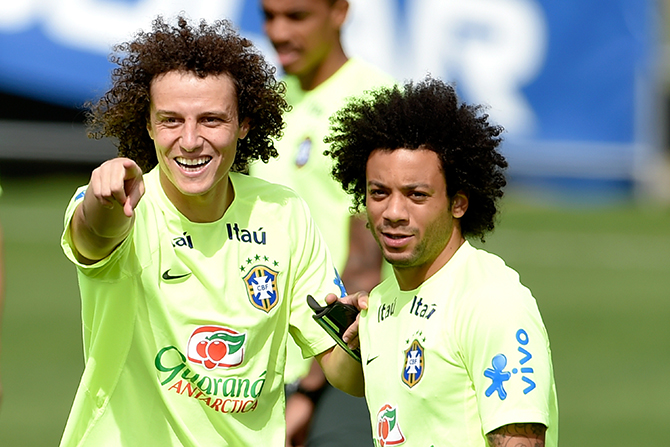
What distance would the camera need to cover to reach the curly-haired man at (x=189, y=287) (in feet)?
12.9

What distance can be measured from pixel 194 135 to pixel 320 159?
→ 5.37ft

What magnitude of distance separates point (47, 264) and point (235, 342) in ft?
36.0

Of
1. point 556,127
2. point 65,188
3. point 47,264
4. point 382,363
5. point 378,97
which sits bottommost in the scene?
point 382,363

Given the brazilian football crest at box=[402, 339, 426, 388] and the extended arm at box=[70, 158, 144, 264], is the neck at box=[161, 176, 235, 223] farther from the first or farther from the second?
the brazilian football crest at box=[402, 339, 426, 388]

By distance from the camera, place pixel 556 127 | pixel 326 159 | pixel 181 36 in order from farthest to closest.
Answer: pixel 556 127, pixel 326 159, pixel 181 36

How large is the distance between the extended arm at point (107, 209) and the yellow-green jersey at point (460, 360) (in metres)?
0.95

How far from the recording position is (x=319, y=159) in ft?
18.0

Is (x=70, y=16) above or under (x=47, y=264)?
above

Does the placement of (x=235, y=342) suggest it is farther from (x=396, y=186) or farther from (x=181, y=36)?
(x=181, y=36)

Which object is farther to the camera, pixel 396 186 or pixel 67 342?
pixel 67 342

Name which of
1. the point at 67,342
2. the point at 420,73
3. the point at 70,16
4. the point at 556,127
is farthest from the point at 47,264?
the point at 556,127

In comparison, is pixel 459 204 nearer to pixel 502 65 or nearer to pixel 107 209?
pixel 107 209

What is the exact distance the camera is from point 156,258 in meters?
3.94

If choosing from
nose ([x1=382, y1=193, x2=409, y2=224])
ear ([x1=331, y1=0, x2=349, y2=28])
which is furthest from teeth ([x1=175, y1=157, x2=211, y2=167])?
ear ([x1=331, y1=0, x2=349, y2=28])
